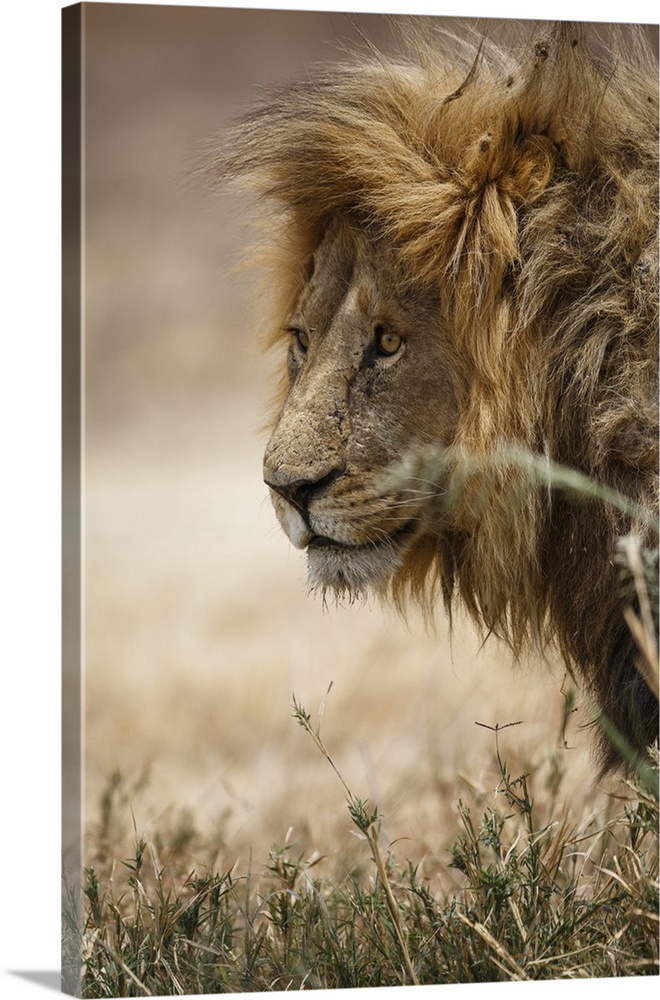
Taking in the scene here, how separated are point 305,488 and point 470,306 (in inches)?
17.6

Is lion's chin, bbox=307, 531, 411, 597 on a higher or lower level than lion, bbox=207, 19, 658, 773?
lower

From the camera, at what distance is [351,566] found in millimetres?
3191

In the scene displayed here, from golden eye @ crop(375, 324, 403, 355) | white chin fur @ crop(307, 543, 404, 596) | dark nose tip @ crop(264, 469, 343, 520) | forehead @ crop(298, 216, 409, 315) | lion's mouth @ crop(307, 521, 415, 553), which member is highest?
forehead @ crop(298, 216, 409, 315)

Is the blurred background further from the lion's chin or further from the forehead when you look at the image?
the forehead

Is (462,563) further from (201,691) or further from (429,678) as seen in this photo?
(201,691)

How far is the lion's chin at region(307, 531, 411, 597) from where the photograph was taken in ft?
10.4

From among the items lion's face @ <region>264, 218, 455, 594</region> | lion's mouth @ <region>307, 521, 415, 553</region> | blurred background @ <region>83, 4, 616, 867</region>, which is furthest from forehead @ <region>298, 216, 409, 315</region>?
lion's mouth @ <region>307, 521, 415, 553</region>

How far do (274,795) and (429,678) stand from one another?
2.78ft

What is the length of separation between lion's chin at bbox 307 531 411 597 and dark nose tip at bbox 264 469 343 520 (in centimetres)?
8

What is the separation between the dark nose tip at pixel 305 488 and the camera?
122 inches

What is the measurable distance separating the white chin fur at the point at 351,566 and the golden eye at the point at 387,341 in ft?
1.17

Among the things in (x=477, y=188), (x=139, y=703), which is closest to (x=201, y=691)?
(x=139, y=703)

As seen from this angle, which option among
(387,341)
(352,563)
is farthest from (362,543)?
(387,341)

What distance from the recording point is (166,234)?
3.60 m
